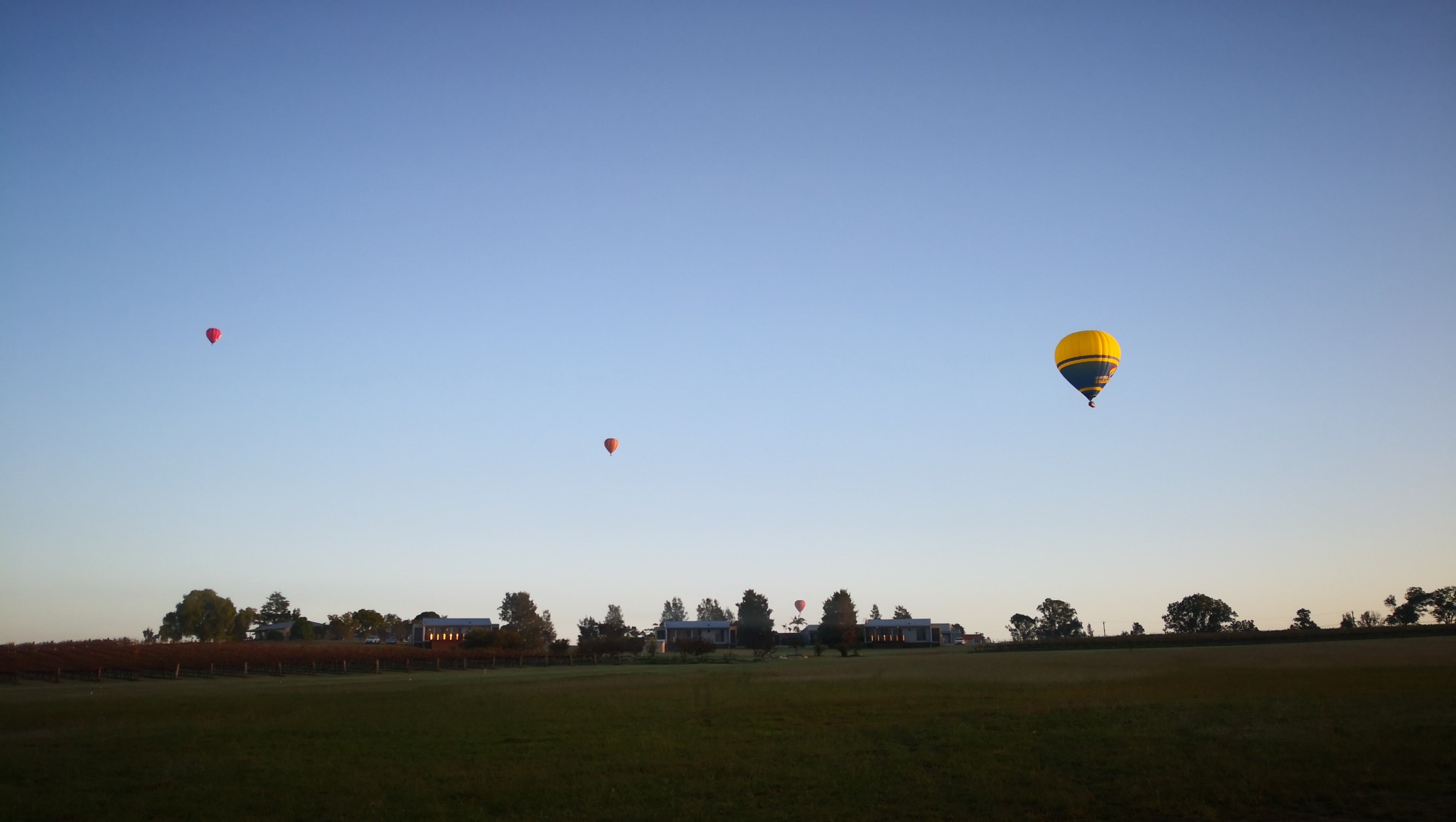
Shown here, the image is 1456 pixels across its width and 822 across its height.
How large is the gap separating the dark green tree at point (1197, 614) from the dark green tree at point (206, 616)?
165850 millimetres

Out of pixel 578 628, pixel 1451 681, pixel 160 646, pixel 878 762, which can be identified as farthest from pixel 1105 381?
pixel 578 628

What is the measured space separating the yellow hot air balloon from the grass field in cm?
1614

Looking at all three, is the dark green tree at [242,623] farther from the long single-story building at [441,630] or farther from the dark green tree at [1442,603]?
the dark green tree at [1442,603]

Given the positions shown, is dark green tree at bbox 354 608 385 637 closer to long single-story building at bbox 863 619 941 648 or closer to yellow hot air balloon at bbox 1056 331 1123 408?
long single-story building at bbox 863 619 941 648

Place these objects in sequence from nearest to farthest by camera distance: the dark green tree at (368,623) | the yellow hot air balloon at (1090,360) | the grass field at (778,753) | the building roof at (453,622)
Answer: the grass field at (778,753)
the yellow hot air balloon at (1090,360)
the building roof at (453,622)
the dark green tree at (368,623)

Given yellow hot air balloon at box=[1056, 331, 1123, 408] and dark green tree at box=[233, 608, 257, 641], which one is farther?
dark green tree at box=[233, 608, 257, 641]

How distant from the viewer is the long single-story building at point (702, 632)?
147125mm

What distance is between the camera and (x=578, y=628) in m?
171

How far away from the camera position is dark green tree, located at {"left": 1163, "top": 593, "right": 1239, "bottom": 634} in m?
184

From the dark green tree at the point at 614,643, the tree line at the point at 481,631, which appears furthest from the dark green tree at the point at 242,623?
the dark green tree at the point at 614,643

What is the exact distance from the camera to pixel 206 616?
15162 centimetres

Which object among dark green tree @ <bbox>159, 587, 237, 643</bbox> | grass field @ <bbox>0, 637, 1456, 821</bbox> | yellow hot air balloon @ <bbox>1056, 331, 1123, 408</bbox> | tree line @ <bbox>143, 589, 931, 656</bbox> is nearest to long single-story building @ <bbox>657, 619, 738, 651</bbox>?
tree line @ <bbox>143, 589, 931, 656</bbox>

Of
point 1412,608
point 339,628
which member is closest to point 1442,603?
point 1412,608

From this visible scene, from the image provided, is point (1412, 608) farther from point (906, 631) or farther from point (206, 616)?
point (206, 616)
